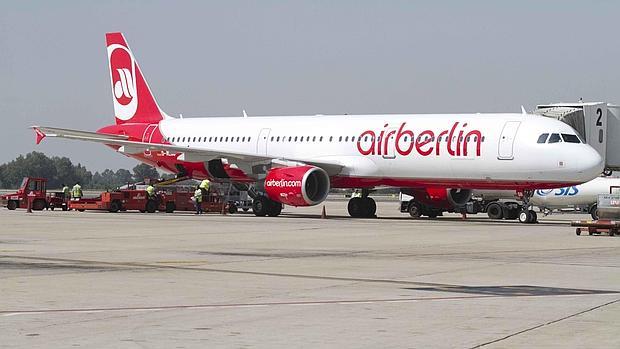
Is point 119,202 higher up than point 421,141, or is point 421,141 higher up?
point 421,141

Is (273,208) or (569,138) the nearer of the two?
(569,138)

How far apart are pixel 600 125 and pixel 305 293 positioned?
Result: 3002 centimetres

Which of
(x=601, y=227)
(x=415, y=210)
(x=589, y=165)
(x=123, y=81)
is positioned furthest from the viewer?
(x=123, y=81)

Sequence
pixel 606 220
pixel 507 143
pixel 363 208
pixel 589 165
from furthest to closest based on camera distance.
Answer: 1. pixel 363 208
2. pixel 507 143
3. pixel 589 165
4. pixel 606 220

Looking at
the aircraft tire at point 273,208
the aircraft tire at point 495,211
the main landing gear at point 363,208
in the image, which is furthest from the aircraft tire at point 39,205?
the aircraft tire at point 495,211

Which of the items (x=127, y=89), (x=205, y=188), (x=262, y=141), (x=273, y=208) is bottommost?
(x=273, y=208)

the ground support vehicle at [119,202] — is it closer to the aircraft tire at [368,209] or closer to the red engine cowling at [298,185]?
the red engine cowling at [298,185]

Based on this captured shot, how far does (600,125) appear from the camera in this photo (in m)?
41.0

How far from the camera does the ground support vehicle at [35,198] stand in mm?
48812

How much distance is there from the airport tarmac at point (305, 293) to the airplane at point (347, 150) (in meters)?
10.1

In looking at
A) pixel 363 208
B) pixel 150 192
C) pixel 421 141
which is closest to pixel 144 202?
pixel 150 192

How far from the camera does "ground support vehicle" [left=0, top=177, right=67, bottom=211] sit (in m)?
48.8

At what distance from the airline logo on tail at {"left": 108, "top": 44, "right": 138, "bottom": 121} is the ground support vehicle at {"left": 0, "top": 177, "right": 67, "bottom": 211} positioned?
4713mm

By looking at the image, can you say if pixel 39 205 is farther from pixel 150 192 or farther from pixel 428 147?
pixel 428 147
